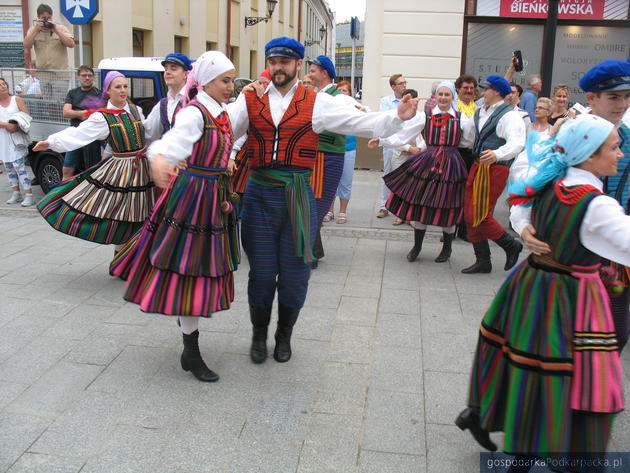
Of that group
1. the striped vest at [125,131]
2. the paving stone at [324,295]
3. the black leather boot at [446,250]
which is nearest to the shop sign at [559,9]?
the black leather boot at [446,250]

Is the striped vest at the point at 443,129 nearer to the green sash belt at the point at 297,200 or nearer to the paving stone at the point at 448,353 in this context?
the paving stone at the point at 448,353

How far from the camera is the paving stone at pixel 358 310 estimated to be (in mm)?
4941

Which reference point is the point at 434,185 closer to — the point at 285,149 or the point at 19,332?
→ the point at 285,149

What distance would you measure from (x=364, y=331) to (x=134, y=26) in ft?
49.8

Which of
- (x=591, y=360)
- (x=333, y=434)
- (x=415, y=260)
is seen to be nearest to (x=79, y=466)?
(x=333, y=434)

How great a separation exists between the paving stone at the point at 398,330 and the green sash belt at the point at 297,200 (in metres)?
0.99

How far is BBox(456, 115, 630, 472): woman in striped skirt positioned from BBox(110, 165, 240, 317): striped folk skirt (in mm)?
1636

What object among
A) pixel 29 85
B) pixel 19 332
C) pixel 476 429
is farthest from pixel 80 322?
pixel 29 85

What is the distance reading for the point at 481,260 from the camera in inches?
248

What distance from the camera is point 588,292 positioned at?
2648mm

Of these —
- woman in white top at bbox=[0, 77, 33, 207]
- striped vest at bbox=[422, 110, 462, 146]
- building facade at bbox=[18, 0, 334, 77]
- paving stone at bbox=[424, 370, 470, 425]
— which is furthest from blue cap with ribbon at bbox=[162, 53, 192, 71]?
building facade at bbox=[18, 0, 334, 77]

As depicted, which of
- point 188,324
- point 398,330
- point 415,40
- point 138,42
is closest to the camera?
point 188,324

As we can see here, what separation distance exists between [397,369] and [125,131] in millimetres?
2842

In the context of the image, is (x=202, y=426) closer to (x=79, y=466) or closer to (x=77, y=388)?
(x=79, y=466)
